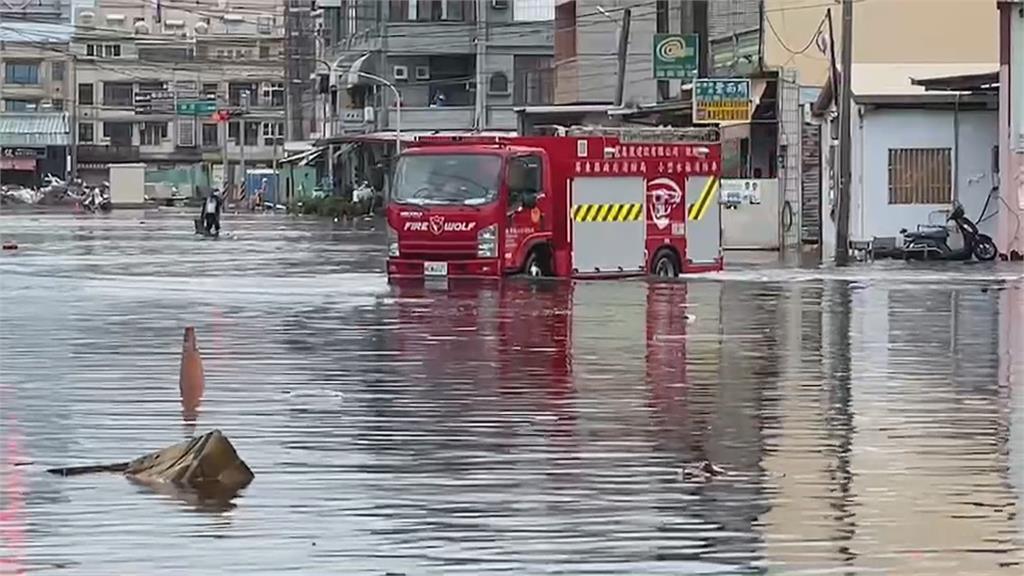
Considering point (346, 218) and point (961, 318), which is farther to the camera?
point (346, 218)

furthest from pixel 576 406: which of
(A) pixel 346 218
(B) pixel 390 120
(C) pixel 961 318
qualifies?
(B) pixel 390 120

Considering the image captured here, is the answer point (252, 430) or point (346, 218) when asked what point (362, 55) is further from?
point (252, 430)

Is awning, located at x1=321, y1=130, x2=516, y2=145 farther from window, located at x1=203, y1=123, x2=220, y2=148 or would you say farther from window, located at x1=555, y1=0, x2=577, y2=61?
window, located at x1=203, y1=123, x2=220, y2=148

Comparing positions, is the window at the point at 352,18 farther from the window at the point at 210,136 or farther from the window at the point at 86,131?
the window at the point at 86,131

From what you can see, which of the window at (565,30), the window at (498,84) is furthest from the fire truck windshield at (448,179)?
the window at (498,84)

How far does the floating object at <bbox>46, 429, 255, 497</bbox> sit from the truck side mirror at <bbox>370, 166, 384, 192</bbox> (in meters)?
80.4

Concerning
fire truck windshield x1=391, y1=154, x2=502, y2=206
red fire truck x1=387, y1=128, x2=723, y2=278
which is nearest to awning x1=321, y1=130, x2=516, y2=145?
red fire truck x1=387, y1=128, x2=723, y2=278

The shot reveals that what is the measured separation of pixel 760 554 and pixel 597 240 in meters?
24.2

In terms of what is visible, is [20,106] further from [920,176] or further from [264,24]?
[920,176]

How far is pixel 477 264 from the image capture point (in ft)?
105

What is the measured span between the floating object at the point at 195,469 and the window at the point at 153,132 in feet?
395

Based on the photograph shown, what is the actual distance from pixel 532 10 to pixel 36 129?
48372 millimetres

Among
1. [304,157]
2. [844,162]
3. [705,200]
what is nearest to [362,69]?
[304,157]

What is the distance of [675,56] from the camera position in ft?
183
